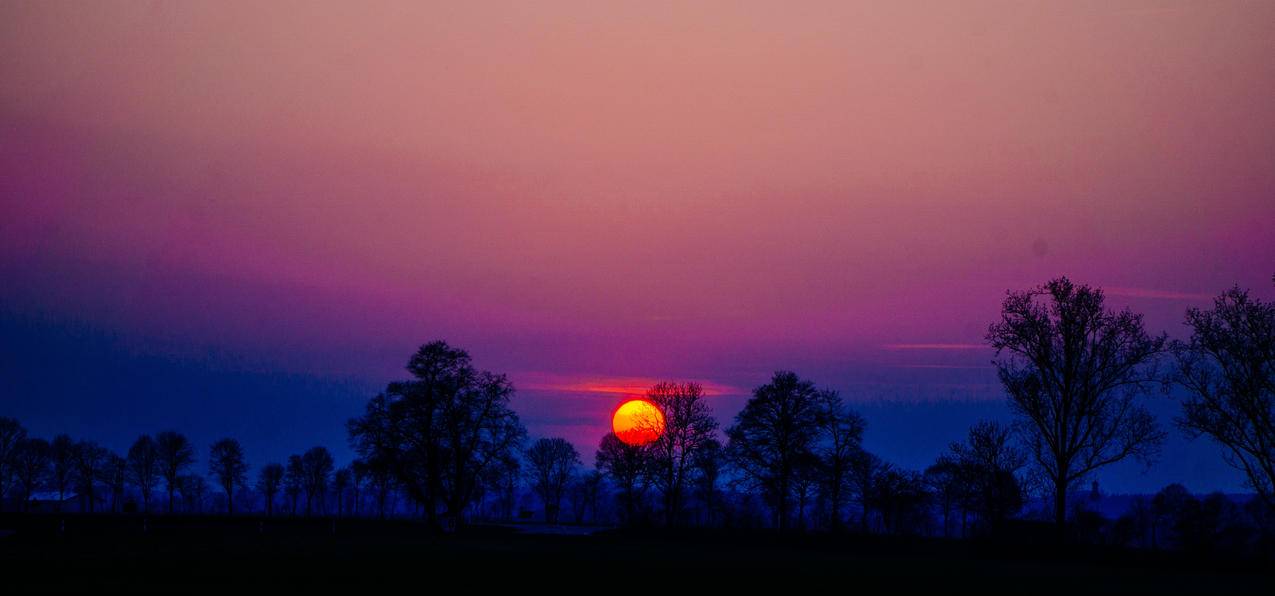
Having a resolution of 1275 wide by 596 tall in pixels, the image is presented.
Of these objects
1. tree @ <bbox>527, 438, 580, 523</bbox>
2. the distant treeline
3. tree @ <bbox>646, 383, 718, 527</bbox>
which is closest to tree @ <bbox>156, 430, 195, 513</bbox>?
the distant treeline

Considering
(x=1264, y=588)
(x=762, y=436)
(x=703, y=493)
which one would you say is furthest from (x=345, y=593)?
(x=703, y=493)

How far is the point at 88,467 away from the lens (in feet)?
513

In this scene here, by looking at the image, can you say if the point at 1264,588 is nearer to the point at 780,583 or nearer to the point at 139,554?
the point at 780,583

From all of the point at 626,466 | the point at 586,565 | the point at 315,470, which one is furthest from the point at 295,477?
the point at 586,565

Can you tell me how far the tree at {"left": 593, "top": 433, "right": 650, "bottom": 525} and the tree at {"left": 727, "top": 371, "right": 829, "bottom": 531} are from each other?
16101mm

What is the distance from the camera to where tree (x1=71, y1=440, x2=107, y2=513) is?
15588 centimetres

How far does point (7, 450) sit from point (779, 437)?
122443 millimetres

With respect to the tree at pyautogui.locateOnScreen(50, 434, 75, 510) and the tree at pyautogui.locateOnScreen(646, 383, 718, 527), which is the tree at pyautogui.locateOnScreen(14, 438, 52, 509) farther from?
the tree at pyautogui.locateOnScreen(646, 383, 718, 527)

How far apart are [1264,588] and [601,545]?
108 ft

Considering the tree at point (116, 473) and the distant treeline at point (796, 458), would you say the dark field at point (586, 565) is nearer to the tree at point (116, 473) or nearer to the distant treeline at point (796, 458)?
the distant treeline at point (796, 458)

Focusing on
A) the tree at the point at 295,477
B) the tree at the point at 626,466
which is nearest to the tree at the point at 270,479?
the tree at the point at 295,477

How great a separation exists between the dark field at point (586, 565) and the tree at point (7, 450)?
101m

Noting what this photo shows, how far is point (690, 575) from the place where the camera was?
1384 inches

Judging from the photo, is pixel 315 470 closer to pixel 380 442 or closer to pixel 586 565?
pixel 380 442
